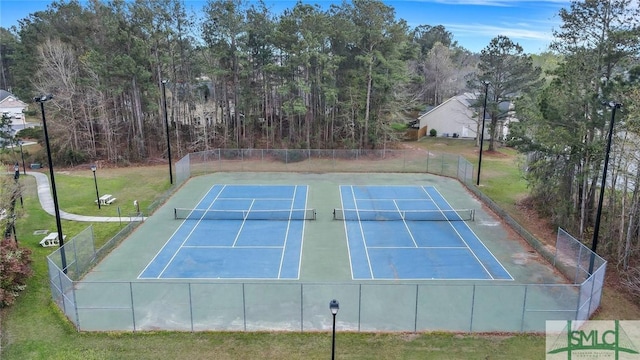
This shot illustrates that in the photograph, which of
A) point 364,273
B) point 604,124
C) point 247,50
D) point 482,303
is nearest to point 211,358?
point 364,273

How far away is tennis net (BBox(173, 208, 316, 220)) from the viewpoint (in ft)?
75.4

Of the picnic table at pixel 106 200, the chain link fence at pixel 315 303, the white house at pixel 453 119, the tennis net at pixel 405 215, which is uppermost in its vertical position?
the white house at pixel 453 119

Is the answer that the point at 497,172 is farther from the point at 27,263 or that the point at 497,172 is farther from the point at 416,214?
the point at 27,263

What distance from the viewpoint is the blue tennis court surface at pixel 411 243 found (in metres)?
17.0

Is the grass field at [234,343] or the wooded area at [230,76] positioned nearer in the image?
the grass field at [234,343]

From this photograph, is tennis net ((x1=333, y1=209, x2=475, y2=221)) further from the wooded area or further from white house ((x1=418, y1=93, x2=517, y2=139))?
white house ((x1=418, y1=93, x2=517, y2=139))

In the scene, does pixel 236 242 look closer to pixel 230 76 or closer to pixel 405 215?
pixel 405 215

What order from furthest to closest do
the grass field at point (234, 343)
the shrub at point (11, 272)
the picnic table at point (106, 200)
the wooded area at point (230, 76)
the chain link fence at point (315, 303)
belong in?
the wooded area at point (230, 76) → the picnic table at point (106, 200) → the shrub at point (11, 272) → the chain link fence at point (315, 303) → the grass field at point (234, 343)

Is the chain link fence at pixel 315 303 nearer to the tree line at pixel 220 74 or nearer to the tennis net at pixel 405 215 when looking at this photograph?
the tennis net at pixel 405 215

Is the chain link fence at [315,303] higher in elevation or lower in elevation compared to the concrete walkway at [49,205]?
lower

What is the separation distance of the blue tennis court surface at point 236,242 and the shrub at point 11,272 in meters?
3.80

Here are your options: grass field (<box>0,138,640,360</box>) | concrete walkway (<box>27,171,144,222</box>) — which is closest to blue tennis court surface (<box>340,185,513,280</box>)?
grass field (<box>0,138,640,360</box>)

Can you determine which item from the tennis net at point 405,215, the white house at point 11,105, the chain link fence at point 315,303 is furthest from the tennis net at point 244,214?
the white house at point 11,105

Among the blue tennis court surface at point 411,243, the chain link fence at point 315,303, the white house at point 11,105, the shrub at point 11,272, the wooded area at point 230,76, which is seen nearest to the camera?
the chain link fence at point 315,303
